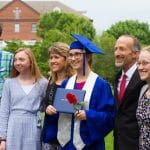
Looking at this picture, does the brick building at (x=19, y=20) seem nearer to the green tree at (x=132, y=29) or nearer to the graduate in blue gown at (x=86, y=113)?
the green tree at (x=132, y=29)

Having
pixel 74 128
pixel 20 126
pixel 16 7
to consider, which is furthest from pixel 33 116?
pixel 16 7

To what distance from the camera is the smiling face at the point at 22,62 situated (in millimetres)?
6793

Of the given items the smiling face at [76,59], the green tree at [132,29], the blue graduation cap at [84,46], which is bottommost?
the smiling face at [76,59]

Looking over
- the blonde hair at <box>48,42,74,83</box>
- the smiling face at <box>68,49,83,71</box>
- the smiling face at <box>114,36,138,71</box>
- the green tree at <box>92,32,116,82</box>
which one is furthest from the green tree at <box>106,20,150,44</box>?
the smiling face at <box>68,49,83,71</box>

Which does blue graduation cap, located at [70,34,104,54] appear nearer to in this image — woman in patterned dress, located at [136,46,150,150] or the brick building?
woman in patterned dress, located at [136,46,150,150]

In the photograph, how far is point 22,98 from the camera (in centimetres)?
676

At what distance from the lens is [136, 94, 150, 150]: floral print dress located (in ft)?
18.2

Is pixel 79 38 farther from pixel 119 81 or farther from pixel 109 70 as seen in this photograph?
pixel 109 70

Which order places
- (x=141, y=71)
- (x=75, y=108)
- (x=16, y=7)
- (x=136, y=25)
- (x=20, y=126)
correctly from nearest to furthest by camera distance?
1. (x=141, y=71)
2. (x=75, y=108)
3. (x=20, y=126)
4. (x=136, y=25)
5. (x=16, y=7)

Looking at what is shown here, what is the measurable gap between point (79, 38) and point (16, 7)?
8333 cm

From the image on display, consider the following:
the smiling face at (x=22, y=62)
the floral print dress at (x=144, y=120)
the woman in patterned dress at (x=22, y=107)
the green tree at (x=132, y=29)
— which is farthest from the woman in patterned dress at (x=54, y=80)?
the green tree at (x=132, y=29)

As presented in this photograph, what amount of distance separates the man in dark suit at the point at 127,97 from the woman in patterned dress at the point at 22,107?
3.23ft

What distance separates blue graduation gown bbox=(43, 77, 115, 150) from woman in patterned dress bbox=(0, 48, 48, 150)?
2.06 ft

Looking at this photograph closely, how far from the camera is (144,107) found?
561 centimetres
